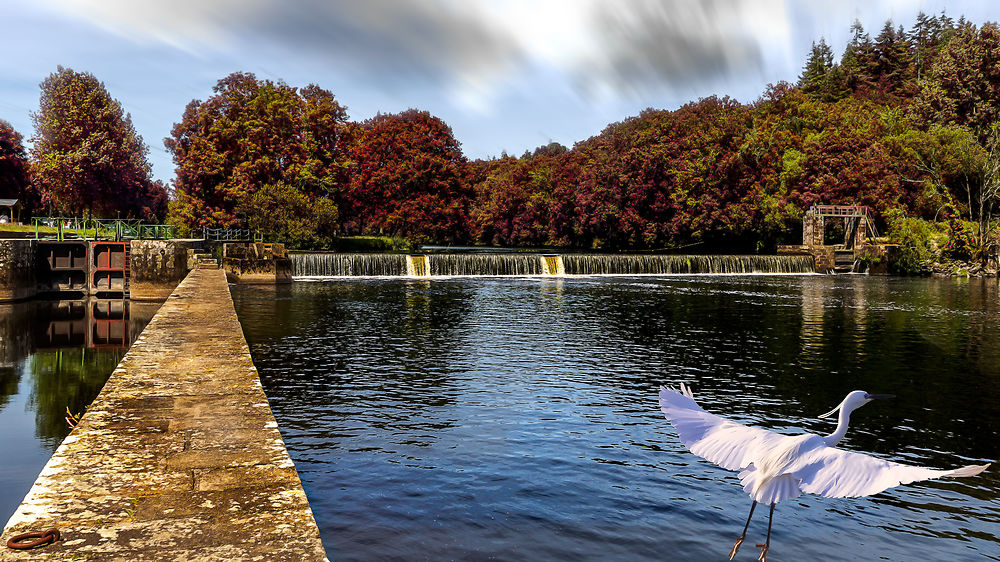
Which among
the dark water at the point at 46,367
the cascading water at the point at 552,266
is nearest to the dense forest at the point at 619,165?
the cascading water at the point at 552,266

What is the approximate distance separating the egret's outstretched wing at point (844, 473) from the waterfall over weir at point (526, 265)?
37.7 meters

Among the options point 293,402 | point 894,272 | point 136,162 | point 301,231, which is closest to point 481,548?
point 293,402

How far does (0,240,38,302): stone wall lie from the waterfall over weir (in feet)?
42.7

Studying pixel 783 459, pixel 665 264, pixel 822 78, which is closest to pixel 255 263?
pixel 665 264

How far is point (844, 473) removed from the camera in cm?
424

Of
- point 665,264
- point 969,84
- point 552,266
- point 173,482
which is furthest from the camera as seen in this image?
point 969,84

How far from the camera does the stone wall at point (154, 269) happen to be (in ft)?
95.2

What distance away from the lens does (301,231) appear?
1924 inches

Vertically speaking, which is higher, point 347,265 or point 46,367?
point 347,265

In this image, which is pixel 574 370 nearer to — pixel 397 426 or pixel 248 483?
pixel 397 426

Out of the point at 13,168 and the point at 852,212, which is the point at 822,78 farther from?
the point at 13,168

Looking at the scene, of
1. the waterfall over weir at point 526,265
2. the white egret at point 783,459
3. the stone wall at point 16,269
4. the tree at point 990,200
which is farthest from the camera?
the tree at point 990,200

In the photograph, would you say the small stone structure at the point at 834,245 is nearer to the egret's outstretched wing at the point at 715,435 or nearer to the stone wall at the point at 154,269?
the stone wall at the point at 154,269

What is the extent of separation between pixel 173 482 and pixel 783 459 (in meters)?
3.69
